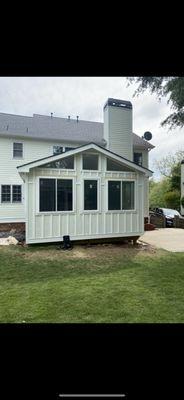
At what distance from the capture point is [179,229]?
419 inches

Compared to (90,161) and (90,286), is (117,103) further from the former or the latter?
(90,286)

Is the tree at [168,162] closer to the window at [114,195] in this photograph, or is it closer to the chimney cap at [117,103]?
the chimney cap at [117,103]

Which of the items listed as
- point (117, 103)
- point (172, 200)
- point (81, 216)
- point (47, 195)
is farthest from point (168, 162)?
point (47, 195)

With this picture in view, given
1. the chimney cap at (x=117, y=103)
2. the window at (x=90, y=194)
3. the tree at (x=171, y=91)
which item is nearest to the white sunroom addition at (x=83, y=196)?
the window at (x=90, y=194)

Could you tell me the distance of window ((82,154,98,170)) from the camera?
26.0 ft

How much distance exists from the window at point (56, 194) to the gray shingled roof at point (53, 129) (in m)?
4.60

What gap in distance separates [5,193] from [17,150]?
6.22 ft

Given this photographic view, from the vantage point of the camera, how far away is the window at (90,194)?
25.7ft

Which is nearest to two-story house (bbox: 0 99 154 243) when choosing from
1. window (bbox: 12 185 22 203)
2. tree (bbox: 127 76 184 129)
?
window (bbox: 12 185 22 203)
